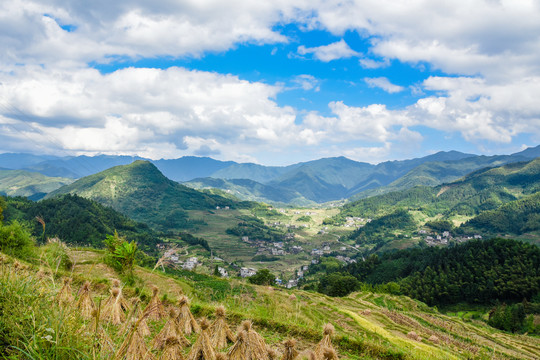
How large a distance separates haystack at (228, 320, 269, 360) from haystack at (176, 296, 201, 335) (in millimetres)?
2956

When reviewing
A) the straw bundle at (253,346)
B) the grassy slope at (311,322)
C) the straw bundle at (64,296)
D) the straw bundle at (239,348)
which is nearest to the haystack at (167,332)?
the grassy slope at (311,322)

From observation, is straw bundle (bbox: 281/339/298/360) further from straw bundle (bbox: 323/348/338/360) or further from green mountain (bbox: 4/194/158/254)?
green mountain (bbox: 4/194/158/254)

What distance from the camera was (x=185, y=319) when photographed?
868cm

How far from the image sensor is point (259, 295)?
22.5 metres

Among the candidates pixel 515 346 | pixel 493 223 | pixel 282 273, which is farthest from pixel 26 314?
pixel 493 223

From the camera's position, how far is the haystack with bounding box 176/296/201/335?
8423 millimetres

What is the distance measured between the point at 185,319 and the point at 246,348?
346 centimetres

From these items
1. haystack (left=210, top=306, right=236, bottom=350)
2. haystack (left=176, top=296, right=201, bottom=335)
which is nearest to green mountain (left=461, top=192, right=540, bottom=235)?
haystack (left=210, top=306, right=236, bottom=350)

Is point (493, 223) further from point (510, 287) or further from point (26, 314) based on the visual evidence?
point (26, 314)

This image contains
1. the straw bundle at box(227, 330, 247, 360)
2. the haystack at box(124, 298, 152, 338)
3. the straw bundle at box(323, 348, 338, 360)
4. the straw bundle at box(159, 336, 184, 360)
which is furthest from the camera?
the straw bundle at box(227, 330, 247, 360)

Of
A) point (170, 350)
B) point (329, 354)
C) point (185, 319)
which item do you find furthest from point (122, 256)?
point (329, 354)

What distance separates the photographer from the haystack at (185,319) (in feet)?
27.6

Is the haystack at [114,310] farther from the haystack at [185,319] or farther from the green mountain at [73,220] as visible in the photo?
the green mountain at [73,220]

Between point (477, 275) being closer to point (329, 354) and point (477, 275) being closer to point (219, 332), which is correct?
point (219, 332)
